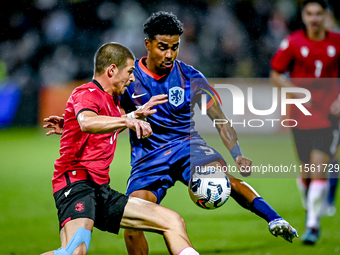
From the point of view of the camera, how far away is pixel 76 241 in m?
2.80

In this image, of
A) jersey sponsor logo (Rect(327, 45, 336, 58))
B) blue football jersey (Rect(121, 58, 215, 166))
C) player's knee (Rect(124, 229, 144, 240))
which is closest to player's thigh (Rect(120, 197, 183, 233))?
player's knee (Rect(124, 229, 144, 240))

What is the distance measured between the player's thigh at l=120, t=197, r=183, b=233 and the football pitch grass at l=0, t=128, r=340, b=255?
1263 millimetres

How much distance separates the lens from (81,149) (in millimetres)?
3105

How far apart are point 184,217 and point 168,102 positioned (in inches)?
90.7

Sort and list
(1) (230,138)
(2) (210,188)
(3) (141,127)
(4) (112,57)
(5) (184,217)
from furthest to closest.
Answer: (5) (184,217) → (1) (230,138) → (2) (210,188) → (4) (112,57) → (3) (141,127)

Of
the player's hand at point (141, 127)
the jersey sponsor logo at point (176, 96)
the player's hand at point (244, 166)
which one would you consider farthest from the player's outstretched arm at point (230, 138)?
the player's hand at point (141, 127)

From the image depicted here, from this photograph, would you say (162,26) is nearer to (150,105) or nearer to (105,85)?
(105,85)

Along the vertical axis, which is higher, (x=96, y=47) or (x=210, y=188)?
(x=96, y=47)

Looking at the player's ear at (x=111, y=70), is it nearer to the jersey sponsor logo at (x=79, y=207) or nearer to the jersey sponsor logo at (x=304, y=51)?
the jersey sponsor logo at (x=79, y=207)

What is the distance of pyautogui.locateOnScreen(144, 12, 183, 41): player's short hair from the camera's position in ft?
12.1

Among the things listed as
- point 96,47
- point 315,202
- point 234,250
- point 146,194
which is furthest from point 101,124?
point 96,47

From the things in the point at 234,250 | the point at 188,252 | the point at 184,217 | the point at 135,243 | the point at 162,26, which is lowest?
the point at 184,217

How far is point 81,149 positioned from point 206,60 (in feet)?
33.7

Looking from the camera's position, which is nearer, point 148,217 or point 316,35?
point 148,217
